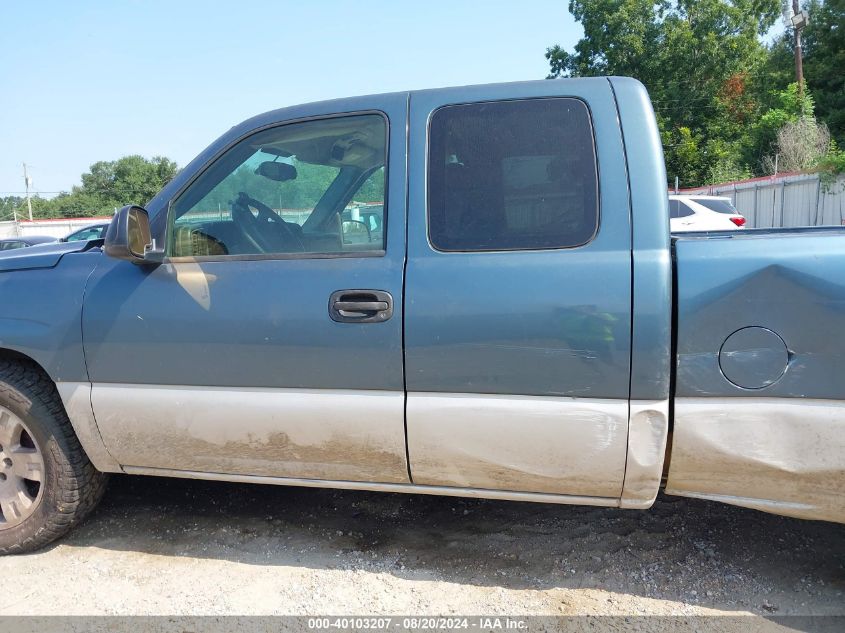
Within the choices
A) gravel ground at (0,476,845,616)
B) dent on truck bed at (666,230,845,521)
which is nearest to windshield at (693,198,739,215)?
gravel ground at (0,476,845,616)

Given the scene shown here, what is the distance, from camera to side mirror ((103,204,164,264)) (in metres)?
2.57

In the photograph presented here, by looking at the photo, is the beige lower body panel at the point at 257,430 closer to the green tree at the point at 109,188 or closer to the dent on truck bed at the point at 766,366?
the dent on truck bed at the point at 766,366

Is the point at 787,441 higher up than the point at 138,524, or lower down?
higher up

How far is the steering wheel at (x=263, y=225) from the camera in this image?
272 cm

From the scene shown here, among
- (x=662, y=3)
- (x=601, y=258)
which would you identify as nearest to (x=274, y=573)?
→ (x=601, y=258)

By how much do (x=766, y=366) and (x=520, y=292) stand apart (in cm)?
87

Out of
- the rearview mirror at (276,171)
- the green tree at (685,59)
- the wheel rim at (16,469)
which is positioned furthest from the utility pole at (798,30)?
the wheel rim at (16,469)

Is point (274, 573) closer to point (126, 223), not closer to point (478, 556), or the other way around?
point (478, 556)

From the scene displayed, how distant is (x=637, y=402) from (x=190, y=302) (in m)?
1.78

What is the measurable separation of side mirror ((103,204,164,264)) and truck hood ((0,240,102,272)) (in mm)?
482

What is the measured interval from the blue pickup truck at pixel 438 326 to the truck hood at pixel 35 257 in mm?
26

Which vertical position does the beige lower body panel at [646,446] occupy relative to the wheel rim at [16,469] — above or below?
above

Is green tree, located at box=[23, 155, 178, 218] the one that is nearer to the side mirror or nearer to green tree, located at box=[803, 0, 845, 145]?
green tree, located at box=[803, 0, 845, 145]

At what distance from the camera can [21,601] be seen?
2.71 meters
